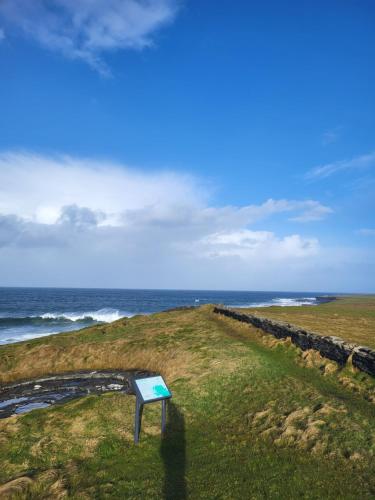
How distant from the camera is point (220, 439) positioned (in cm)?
1277

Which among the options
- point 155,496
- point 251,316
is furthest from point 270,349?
point 155,496

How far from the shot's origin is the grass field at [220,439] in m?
9.63

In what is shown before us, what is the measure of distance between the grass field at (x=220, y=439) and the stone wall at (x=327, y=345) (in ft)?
2.19

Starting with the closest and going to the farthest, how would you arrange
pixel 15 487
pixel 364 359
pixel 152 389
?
pixel 15 487, pixel 152 389, pixel 364 359

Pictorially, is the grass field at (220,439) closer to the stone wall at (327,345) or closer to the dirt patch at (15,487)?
the dirt patch at (15,487)

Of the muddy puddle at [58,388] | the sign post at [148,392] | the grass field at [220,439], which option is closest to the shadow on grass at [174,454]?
the grass field at [220,439]

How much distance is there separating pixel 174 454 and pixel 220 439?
6.28 feet

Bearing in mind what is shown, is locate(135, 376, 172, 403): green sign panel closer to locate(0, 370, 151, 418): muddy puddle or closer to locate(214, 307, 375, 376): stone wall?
locate(0, 370, 151, 418): muddy puddle

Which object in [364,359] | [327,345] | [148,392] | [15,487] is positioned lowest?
[15,487]

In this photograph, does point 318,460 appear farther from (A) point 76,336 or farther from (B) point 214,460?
(A) point 76,336

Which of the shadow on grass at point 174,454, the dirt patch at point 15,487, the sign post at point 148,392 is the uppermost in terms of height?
the sign post at point 148,392

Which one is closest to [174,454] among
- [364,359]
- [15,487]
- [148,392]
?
[148,392]

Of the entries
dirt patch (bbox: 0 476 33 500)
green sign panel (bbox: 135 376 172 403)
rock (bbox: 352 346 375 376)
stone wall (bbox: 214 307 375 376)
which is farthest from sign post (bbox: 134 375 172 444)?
stone wall (bbox: 214 307 375 376)

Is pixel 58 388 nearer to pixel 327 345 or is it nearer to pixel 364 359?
pixel 327 345
